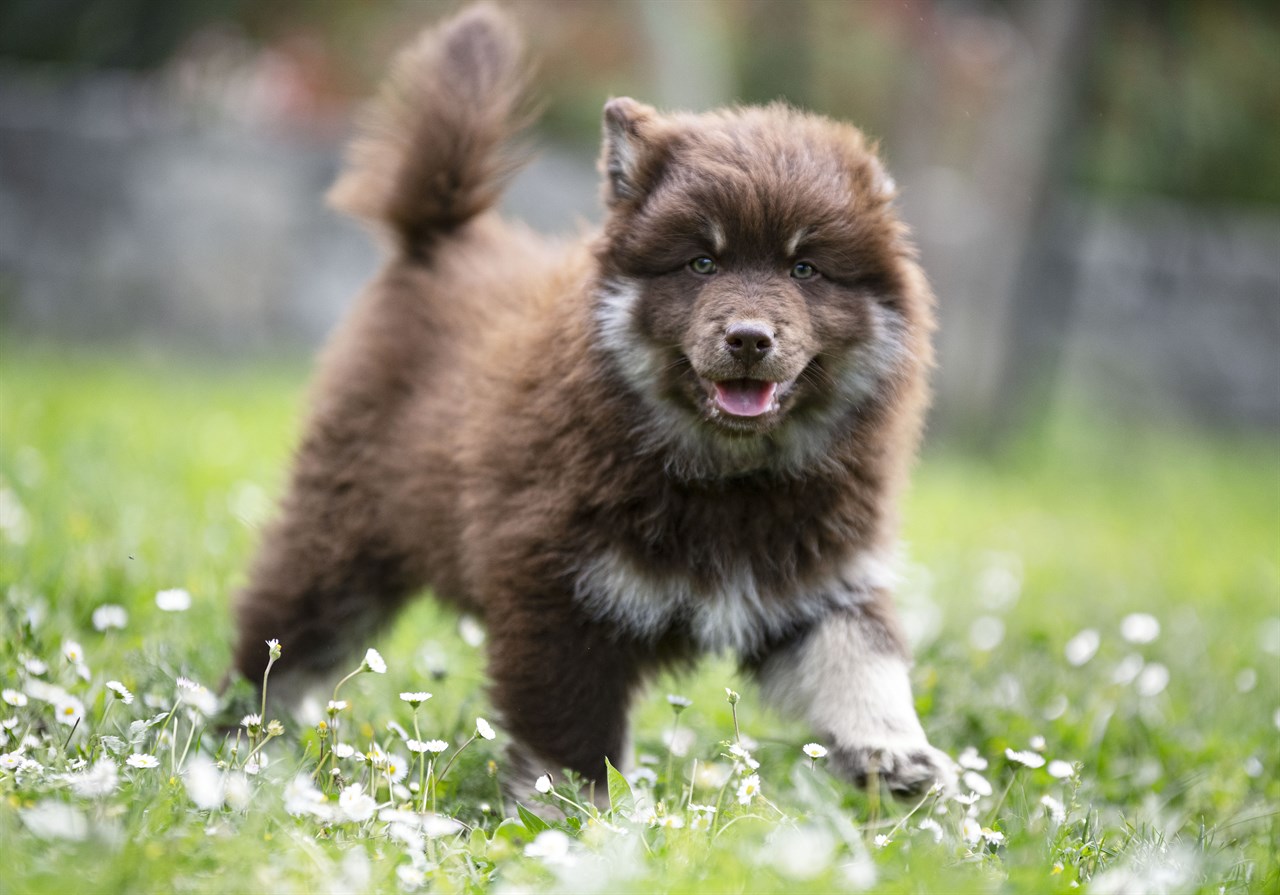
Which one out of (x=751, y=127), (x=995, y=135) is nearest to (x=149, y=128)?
(x=995, y=135)

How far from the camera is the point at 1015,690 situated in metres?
4.38

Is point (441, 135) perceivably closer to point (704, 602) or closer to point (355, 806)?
point (704, 602)

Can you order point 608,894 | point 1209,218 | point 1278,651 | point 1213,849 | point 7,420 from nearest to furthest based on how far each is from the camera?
point 608,894 → point 1213,849 → point 1278,651 → point 7,420 → point 1209,218

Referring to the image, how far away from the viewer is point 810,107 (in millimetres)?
12125

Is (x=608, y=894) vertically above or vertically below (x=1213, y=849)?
above

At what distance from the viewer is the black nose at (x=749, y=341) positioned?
3.11 meters

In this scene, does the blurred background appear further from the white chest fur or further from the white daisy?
the white daisy

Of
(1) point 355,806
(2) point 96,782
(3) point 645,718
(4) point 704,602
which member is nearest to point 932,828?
(4) point 704,602

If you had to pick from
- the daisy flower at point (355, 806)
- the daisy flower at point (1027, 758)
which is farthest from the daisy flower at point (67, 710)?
the daisy flower at point (1027, 758)

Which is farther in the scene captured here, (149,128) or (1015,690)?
(149,128)

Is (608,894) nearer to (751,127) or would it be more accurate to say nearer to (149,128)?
(751,127)

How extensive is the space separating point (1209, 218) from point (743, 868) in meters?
13.0

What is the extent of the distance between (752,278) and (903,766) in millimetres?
1151

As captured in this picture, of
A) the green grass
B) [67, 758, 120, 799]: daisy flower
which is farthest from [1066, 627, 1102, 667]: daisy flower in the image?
[67, 758, 120, 799]: daisy flower
